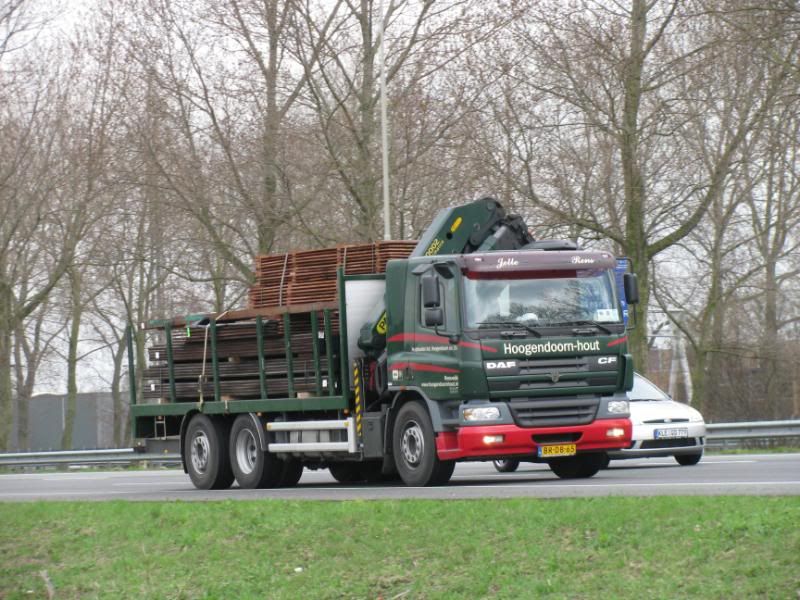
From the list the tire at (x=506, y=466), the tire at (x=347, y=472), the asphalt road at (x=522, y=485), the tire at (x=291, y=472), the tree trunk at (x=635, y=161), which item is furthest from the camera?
the tree trunk at (x=635, y=161)

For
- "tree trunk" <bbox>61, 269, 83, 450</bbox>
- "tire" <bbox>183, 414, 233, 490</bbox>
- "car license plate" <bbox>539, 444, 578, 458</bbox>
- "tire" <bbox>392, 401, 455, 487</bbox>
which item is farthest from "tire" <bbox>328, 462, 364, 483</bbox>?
"tree trunk" <bbox>61, 269, 83, 450</bbox>

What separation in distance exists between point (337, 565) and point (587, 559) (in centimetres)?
215

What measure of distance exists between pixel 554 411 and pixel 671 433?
15.2 ft

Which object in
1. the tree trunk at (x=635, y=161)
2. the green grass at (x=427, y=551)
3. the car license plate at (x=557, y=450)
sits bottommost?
the green grass at (x=427, y=551)

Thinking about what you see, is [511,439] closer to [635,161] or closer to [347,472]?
[347,472]

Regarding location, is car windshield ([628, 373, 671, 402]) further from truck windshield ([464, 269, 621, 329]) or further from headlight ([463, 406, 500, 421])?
headlight ([463, 406, 500, 421])

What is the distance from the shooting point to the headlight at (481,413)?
16.5 meters

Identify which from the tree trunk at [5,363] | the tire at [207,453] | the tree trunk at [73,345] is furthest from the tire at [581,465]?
the tree trunk at [73,345]

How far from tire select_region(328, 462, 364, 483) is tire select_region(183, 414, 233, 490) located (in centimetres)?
153

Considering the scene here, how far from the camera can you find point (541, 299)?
1692 centimetres

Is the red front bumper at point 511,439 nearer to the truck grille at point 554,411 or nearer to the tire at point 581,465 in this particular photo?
the truck grille at point 554,411

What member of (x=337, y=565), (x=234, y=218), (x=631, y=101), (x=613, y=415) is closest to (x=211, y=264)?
(x=234, y=218)

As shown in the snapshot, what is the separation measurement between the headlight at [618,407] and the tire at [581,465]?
1725 millimetres

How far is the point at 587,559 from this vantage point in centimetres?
1021
